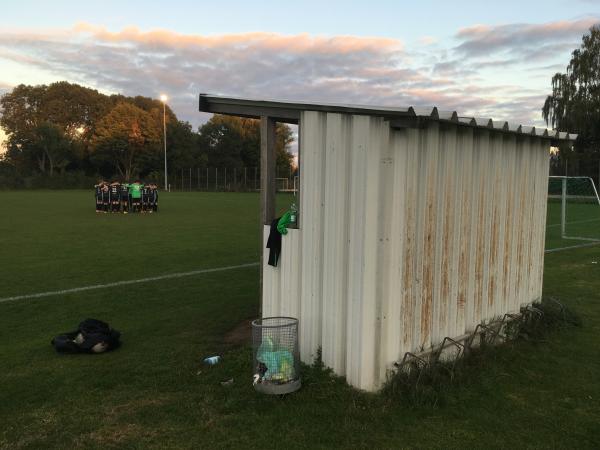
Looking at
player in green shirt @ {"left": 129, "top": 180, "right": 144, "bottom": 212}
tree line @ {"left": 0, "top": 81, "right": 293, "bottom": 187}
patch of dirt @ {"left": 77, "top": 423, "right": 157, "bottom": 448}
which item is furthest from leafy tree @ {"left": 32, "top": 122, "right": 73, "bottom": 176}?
patch of dirt @ {"left": 77, "top": 423, "right": 157, "bottom": 448}

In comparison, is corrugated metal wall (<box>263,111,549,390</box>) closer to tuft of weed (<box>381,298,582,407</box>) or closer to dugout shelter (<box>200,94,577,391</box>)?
dugout shelter (<box>200,94,577,391</box>)

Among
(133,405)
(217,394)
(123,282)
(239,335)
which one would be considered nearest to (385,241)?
(217,394)

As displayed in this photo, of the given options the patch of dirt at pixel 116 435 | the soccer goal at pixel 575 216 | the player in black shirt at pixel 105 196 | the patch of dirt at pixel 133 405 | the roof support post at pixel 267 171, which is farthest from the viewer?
the player in black shirt at pixel 105 196

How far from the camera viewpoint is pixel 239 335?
20.5ft

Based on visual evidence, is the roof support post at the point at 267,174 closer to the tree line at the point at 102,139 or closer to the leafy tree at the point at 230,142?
the tree line at the point at 102,139

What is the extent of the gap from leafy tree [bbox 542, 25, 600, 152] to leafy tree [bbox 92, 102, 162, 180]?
51.1 m

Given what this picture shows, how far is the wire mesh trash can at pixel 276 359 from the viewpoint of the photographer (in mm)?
4289

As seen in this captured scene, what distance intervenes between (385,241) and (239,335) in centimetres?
281

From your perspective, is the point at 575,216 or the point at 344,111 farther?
the point at 575,216

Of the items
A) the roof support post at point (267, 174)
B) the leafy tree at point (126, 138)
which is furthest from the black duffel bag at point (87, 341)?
the leafy tree at point (126, 138)

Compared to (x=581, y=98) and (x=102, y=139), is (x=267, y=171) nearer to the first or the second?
(x=581, y=98)

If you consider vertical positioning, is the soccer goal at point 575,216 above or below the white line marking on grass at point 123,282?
above

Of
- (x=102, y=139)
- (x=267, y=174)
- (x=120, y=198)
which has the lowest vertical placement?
(x=120, y=198)

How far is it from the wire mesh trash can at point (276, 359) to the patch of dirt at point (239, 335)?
1480 millimetres
